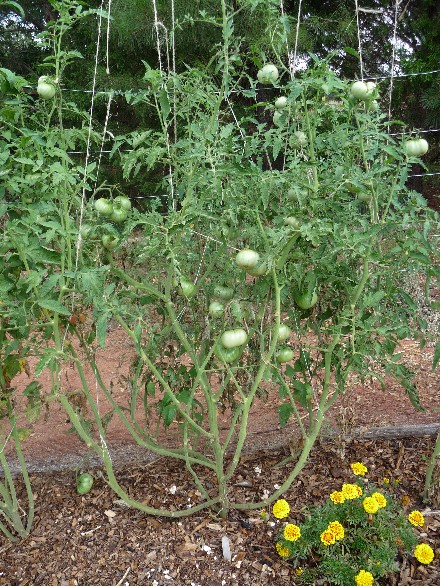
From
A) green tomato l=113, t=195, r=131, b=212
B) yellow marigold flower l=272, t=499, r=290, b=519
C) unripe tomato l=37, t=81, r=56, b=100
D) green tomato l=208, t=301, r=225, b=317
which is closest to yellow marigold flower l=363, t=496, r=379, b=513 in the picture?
yellow marigold flower l=272, t=499, r=290, b=519

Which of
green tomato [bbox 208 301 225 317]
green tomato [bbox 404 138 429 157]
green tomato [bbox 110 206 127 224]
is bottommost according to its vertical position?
green tomato [bbox 208 301 225 317]

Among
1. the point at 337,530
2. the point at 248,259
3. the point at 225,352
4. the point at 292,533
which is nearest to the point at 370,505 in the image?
the point at 337,530

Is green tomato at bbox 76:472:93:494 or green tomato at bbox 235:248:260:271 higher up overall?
green tomato at bbox 235:248:260:271

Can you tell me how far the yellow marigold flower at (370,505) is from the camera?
5.33ft

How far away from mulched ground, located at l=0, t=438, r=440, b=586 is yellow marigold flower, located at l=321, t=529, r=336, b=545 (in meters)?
0.20

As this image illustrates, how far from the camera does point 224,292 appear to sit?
5.11 feet

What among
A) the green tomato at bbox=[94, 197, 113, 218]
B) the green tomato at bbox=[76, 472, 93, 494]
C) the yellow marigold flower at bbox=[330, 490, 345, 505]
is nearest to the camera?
the green tomato at bbox=[94, 197, 113, 218]

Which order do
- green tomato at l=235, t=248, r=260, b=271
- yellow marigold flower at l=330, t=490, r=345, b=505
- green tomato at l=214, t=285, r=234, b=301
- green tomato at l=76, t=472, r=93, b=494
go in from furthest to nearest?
green tomato at l=76, t=472, r=93, b=494 → yellow marigold flower at l=330, t=490, r=345, b=505 → green tomato at l=214, t=285, r=234, b=301 → green tomato at l=235, t=248, r=260, b=271

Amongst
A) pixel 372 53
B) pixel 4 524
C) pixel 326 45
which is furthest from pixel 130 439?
pixel 372 53

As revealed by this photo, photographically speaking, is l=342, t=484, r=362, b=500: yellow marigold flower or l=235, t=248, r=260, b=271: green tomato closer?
l=235, t=248, r=260, b=271: green tomato

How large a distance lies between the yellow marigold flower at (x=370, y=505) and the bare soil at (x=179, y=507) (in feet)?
0.72

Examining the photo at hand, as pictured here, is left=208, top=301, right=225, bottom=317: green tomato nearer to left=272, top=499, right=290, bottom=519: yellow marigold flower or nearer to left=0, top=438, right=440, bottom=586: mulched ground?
left=272, top=499, right=290, bottom=519: yellow marigold flower

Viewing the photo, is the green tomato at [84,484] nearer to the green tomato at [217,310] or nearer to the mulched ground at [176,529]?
the mulched ground at [176,529]

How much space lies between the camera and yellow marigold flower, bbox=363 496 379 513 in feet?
5.33
